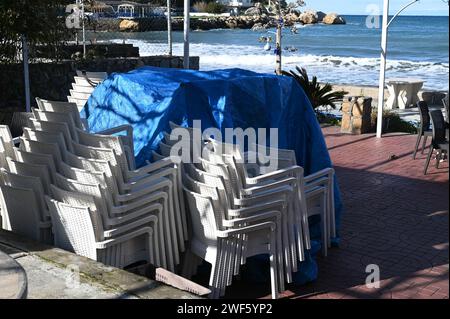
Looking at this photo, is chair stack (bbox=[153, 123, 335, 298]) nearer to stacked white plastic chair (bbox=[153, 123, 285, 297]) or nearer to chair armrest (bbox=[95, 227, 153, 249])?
stacked white plastic chair (bbox=[153, 123, 285, 297])

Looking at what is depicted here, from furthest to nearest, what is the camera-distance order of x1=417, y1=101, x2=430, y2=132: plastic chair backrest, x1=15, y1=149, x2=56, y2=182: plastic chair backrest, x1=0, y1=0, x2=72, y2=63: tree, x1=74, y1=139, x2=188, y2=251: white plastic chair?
x1=417, y1=101, x2=430, y2=132: plastic chair backrest, x1=0, y1=0, x2=72, y2=63: tree, x1=15, y1=149, x2=56, y2=182: plastic chair backrest, x1=74, y1=139, x2=188, y2=251: white plastic chair

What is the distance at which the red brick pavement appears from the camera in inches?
173

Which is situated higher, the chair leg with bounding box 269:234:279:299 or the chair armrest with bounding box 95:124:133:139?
the chair armrest with bounding box 95:124:133:139

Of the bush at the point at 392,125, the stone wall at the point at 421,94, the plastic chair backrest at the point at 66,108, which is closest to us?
the plastic chair backrest at the point at 66,108

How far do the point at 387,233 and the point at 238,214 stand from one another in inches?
81.6

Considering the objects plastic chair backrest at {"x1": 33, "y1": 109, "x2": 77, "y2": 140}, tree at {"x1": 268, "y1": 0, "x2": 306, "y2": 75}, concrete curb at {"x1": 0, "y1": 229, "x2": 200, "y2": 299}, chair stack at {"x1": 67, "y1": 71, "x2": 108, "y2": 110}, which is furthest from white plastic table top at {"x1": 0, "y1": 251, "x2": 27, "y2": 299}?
tree at {"x1": 268, "y1": 0, "x2": 306, "y2": 75}

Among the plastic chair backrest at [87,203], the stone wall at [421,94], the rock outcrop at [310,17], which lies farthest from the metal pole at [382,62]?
the rock outcrop at [310,17]

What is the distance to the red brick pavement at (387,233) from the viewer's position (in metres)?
4.39

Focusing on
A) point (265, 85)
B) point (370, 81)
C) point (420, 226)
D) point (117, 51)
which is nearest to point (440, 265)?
point (420, 226)

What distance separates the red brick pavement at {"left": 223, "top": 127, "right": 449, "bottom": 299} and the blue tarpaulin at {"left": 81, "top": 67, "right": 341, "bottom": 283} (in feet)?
1.50

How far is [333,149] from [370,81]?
55.9 feet

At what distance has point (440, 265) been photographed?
4.79 m

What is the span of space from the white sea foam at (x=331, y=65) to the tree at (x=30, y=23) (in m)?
14.9

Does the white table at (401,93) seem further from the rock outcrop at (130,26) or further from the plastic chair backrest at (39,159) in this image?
the rock outcrop at (130,26)
